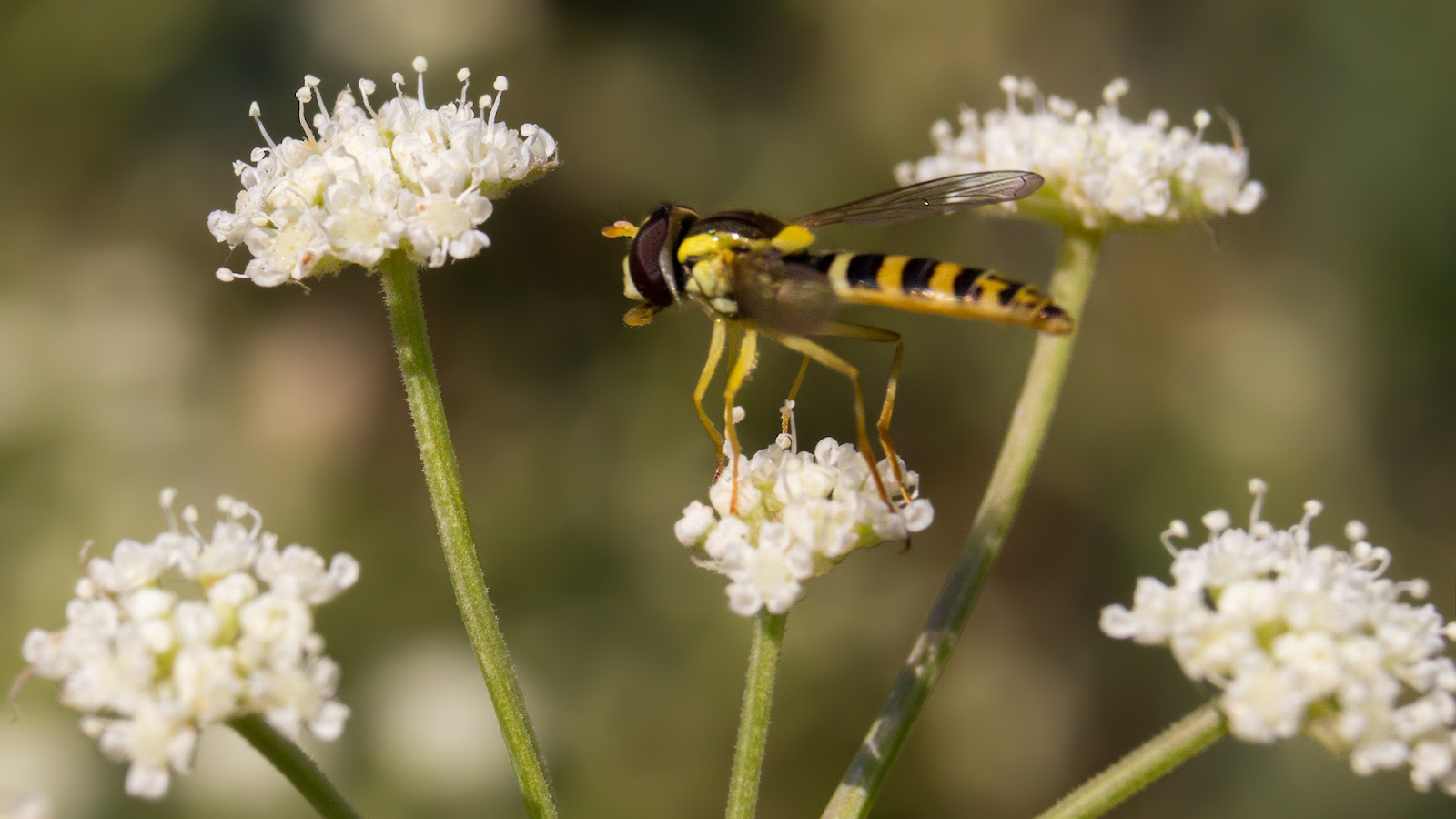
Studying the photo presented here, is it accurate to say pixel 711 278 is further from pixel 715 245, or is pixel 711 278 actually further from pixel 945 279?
pixel 945 279

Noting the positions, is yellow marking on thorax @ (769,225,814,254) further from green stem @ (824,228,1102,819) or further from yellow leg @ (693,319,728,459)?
green stem @ (824,228,1102,819)

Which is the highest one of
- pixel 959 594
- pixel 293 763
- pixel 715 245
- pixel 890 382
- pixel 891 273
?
pixel 715 245

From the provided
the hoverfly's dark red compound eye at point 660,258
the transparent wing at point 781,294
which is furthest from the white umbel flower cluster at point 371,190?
the transparent wing at point 781,294

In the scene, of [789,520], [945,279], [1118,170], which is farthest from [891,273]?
[1118,170]

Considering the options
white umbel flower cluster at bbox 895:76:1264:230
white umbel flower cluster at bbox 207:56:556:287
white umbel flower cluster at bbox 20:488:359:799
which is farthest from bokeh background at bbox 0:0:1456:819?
white umbel flower cluster at bbox 20:488:359:799

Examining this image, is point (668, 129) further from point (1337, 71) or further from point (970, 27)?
point (1337, 71)
